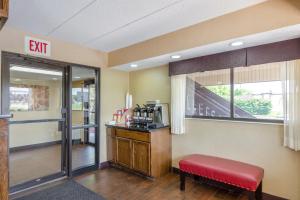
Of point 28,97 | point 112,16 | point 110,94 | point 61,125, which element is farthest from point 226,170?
point 28,97

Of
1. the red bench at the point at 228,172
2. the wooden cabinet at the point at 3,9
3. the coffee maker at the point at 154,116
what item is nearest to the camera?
the wooden cabinet at the point at 3,9

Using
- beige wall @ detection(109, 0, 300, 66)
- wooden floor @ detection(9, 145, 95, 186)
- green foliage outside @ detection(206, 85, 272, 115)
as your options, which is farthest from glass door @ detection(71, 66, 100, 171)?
green foliage outside @ detection(206, 85, 272, 115)

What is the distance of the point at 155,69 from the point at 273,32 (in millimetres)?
2258

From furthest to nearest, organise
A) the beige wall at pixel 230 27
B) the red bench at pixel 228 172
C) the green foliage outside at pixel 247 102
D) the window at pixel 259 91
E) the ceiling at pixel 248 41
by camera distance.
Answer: the green foliage outside at pixel 247 102 → the window at pixel 259 91 → the red bench at pixel 228 172 → the ceiling at pixel 248 41 → the beige wall at pixel 230 27

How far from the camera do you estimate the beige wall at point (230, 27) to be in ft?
6.07

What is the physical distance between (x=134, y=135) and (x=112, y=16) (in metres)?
2.04

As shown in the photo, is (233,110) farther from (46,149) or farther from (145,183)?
(46,149)

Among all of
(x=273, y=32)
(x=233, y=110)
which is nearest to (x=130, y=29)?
(x=273, y=32)

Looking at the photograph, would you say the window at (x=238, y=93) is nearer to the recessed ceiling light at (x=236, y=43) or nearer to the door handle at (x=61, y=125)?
the recessed ceiling light at (x=236, y=43)

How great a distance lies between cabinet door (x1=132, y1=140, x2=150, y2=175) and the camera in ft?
10.2

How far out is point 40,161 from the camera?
338 centimetres

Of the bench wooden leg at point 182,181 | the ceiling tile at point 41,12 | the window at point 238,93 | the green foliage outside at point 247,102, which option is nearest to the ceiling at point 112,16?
the ceiling tile at point 41,12

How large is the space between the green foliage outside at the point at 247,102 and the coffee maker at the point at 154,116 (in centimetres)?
107

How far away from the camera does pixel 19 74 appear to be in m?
2.84
